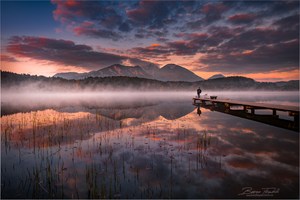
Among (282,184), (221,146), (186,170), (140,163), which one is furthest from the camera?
(221,146)

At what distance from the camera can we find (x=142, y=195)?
795 centimetres

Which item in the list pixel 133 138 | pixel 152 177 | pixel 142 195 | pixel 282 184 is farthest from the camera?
pixel 133 138

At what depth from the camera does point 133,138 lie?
17.0m

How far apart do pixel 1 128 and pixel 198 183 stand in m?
21.1

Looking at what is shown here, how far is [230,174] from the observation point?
9.59 meters

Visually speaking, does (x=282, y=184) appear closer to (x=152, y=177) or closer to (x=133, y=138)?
(x=152, y=177)

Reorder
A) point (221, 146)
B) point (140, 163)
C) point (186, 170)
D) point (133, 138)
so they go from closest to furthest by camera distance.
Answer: point (186, 170), point (140, 163), point (221, 146), point (133, 138)

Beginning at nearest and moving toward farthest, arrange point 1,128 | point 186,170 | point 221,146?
1. point 186,170
2. point 221,146
3. point 1,128

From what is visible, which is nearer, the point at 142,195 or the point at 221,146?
the point at 142,195

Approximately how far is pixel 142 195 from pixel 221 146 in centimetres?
826

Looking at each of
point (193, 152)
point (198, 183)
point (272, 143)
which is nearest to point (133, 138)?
point (193, 152)

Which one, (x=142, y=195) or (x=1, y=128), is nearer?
(x=142, y=195)

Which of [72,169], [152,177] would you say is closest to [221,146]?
[152,177]

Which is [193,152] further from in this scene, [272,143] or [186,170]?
[272,143]
